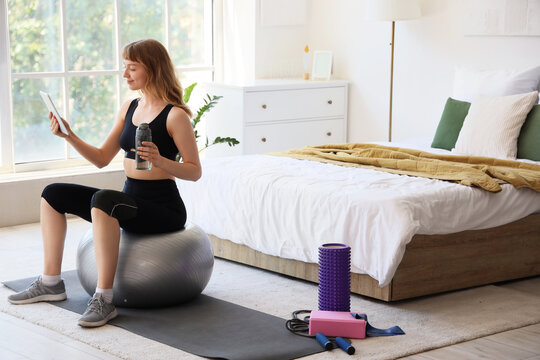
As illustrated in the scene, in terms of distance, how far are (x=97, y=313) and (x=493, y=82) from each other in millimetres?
2689

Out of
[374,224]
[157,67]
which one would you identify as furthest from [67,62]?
[374,224]

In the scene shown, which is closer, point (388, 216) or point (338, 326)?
point (338, 326)

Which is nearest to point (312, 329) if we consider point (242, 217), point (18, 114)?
point (242, 217)

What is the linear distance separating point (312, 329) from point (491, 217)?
3.66 ft

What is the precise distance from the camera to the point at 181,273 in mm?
3297

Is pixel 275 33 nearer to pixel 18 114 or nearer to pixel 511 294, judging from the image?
pixel 18 114

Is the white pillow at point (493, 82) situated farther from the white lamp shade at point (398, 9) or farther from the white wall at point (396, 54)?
the white lamp shade at point (398, 9)

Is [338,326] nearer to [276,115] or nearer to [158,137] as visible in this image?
[158,137]

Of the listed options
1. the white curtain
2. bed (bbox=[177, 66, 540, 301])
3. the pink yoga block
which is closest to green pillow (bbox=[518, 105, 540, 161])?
bed (bbox=[177, 66, 540, 301])

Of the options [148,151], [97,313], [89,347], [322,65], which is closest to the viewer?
[89,347]

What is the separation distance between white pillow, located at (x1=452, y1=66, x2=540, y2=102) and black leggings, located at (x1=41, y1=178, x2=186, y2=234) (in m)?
2.17

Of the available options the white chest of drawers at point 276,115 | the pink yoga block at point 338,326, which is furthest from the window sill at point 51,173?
the pink yoga block at point 338,326

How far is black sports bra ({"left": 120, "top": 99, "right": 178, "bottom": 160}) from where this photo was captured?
10.9 feet

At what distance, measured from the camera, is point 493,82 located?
4.75 metres
